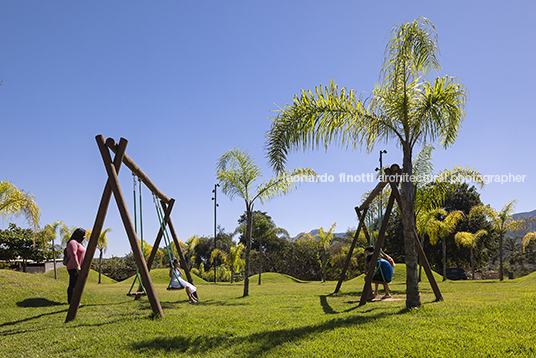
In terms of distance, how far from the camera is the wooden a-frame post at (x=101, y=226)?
698cm

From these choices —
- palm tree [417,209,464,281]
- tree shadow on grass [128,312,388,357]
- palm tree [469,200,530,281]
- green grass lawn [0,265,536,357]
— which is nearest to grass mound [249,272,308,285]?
palm tree [417,209,464,281]

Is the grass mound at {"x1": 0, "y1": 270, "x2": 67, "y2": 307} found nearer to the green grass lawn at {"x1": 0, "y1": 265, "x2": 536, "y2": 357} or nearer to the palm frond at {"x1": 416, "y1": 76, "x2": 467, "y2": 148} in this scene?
the green grass lawn at {"x1": 0, "y1": 265, "x2": 536, "y2": 357}

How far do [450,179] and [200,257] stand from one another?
40277mm

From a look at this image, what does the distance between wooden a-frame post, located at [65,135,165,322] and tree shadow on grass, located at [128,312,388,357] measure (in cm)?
160

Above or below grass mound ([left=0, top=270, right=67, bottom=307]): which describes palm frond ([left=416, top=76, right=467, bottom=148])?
above

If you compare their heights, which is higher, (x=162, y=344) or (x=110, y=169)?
(x=110, y=169)

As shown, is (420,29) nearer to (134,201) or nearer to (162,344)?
(134,201)

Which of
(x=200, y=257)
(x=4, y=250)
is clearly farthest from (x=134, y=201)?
(x=200, y=257)

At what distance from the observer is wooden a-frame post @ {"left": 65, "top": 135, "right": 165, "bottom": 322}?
22.9 ft

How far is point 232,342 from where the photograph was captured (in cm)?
530

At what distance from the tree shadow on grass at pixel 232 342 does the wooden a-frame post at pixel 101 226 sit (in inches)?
63.0

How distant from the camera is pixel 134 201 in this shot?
28.1ft

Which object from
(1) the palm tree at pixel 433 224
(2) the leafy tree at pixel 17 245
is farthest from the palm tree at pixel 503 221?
(2) the leafy tree at pixel 17 245

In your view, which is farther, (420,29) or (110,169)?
(420,29)
